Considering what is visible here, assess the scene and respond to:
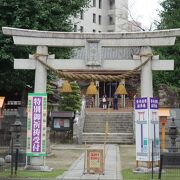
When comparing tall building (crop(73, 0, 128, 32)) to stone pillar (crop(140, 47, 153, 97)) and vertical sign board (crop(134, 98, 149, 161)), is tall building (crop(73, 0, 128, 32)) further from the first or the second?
vertical sign board (crop(134, 98, 149, 161))

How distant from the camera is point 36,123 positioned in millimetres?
16188

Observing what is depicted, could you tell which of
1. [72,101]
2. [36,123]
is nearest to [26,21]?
[36,123]

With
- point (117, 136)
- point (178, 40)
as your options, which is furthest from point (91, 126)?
point (178, 40)

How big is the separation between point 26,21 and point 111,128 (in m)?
13.1

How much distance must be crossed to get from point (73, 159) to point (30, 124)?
510cm

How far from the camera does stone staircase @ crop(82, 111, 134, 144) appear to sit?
99.7ft

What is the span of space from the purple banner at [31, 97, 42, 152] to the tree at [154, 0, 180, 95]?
52.5 ft

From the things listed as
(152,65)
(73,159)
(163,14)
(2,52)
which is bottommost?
(73,159)

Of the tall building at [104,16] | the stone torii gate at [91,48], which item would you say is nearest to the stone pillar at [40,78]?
the stone torii gate at [91,48]

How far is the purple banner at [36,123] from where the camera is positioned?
16172 mm

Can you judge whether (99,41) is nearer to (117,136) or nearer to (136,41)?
(136,41)

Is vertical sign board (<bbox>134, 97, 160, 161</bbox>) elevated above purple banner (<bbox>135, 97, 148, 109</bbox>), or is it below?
below

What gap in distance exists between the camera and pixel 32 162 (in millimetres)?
16484

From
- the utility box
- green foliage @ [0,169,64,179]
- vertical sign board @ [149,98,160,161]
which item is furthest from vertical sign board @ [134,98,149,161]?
the utility box
